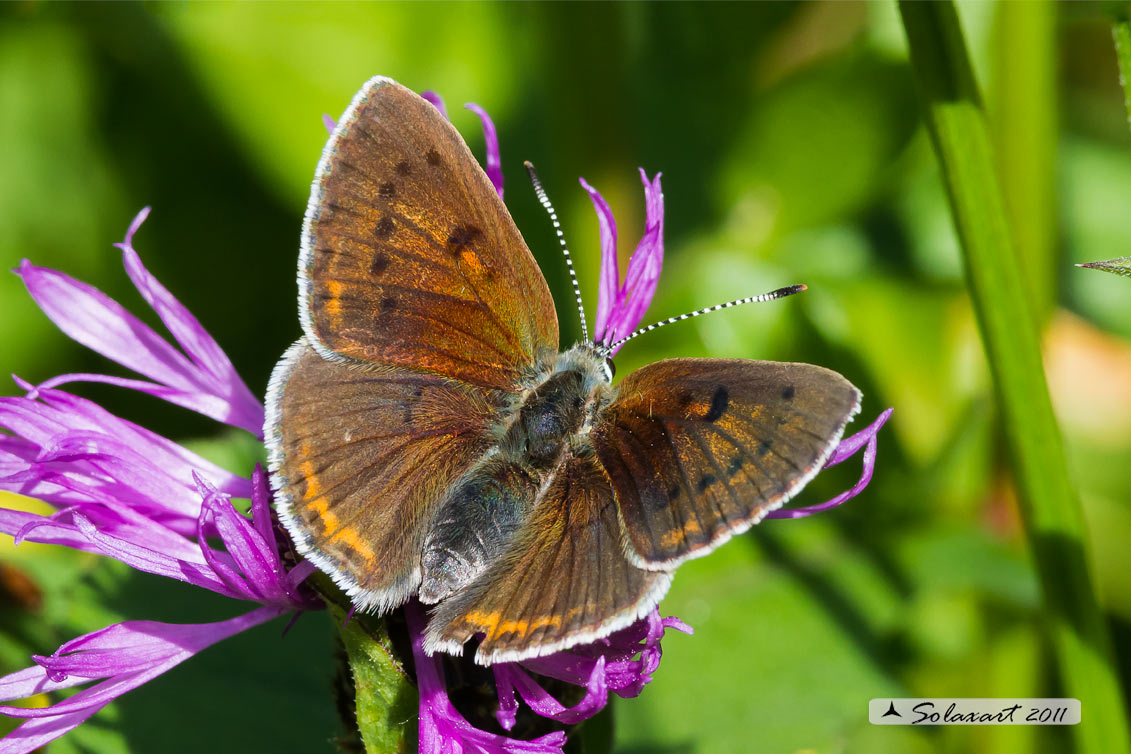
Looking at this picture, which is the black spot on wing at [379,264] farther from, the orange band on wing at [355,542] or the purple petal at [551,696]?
the purple petal at [551,696]

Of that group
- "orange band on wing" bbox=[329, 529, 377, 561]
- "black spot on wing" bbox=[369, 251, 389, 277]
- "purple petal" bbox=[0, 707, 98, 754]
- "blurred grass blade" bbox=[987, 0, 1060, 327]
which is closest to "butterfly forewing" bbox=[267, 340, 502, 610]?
"orange band on wing" bbox=[329, 529, 377, 561]

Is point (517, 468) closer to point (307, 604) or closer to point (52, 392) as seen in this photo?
point (307, 604)

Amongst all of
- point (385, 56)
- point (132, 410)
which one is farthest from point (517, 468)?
point (385, 56)

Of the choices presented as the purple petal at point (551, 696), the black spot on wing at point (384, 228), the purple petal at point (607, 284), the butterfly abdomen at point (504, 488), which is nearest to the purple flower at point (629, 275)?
the purple petal at point (607, 284)

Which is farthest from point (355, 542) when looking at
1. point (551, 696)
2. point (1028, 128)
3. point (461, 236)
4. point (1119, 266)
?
point (1028, 128)

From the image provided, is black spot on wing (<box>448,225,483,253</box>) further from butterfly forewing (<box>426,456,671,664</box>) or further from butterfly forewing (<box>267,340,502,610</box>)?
butterfly forewing (<box>426,456,671,664</box>)

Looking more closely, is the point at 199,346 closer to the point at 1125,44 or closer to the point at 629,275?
the point at 629,275
